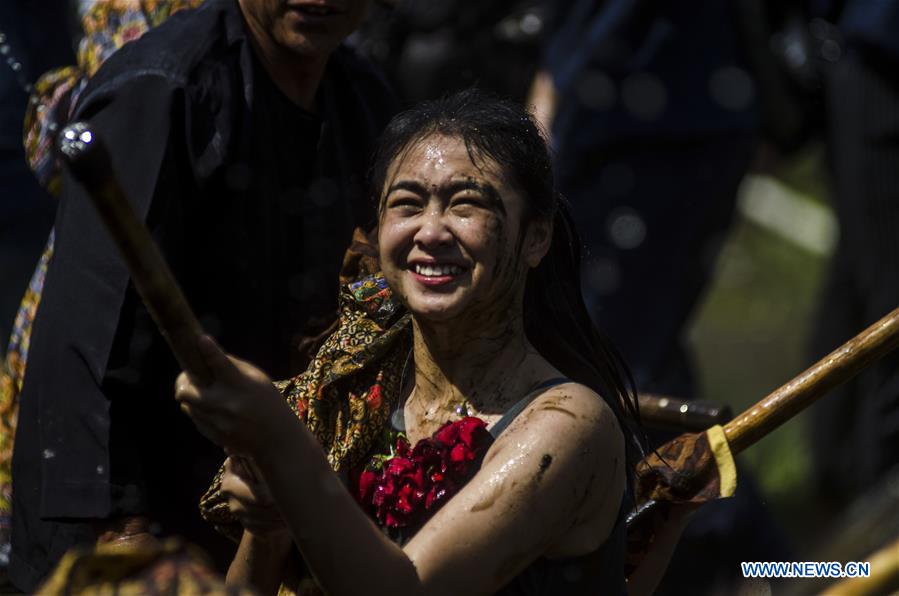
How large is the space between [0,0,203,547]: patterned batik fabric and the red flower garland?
1.14 meters

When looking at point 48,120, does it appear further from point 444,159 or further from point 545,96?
point 545,96

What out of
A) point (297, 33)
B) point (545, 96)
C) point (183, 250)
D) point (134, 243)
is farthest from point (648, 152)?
point (134, 243)

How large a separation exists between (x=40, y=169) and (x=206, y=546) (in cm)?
91

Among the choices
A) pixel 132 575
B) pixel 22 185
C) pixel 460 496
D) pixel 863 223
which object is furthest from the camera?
pixel 863 223

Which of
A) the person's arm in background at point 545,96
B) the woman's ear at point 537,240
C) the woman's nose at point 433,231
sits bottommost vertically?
the person's arm in background at point 545,96

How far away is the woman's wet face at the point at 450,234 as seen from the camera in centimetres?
367

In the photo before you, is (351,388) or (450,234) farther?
(351,388)

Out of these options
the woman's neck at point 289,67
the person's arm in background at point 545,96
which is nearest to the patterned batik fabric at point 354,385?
the woman's neck at point 289,67

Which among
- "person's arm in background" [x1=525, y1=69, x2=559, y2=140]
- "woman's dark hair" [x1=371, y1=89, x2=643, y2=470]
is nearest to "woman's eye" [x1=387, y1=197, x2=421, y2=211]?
"woman's dark hair" [x1=371, y1=89, x2=643, y2=470]

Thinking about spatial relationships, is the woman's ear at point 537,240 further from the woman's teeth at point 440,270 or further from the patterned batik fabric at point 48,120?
the patterned batik fabric at point 48,120

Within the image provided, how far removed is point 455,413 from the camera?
372 cm

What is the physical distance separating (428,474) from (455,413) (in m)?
0.14

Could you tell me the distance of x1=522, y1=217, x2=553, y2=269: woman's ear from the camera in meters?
3.78

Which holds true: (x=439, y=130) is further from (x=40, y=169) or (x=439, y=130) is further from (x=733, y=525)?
(x=733, y=525)
